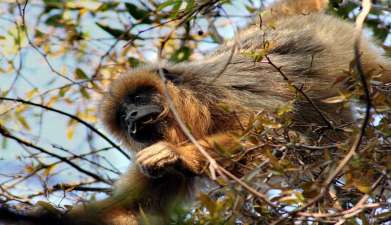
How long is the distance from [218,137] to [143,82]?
120cm

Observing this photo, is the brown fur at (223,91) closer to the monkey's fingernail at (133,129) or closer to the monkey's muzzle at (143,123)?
the monkey's muzzle at (143,123)

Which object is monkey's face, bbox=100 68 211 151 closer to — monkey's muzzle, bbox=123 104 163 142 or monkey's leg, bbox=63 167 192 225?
monkey's muzzle, bbox=123 104 163 142

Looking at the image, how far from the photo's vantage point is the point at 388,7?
18.4ft

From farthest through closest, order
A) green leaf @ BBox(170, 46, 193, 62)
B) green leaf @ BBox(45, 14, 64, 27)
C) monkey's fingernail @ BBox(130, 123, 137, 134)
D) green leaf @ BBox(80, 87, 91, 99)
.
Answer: green leaf @ BBox(45, 14, 64, 27)
green leaf @ BBox(170, 46, 193, 62)
green leaf @ BBox(80, 87, 91, 99)
monkey's fingernail @ BBox(130, 123, 137, 134)

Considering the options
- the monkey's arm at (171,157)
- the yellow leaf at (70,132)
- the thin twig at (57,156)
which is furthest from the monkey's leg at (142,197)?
the yellow leaf at (70,132)

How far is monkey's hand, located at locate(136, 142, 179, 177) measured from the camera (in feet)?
16.8

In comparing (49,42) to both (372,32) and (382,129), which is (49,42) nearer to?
(372,32)

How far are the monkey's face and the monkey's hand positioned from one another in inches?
20.1

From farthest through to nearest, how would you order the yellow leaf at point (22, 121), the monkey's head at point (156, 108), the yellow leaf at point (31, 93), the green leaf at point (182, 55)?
the green leaf at point (182, 55) → the yellow leaf at point (31, 93) → the yellow leaf at point (22, 121) → the monkey's head at point (156, 108)

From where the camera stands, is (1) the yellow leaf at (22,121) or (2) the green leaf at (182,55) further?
(2) the green leaf at (182,55)

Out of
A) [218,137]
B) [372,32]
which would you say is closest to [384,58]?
[372,32]

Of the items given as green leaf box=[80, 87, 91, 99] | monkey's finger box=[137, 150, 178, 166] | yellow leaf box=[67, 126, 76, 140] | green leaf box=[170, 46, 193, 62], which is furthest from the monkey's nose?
green leaf box=[170, 46, 193, 62]

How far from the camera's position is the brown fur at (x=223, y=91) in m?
5.46

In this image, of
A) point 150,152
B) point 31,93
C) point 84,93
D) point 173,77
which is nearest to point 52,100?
point 31,93
